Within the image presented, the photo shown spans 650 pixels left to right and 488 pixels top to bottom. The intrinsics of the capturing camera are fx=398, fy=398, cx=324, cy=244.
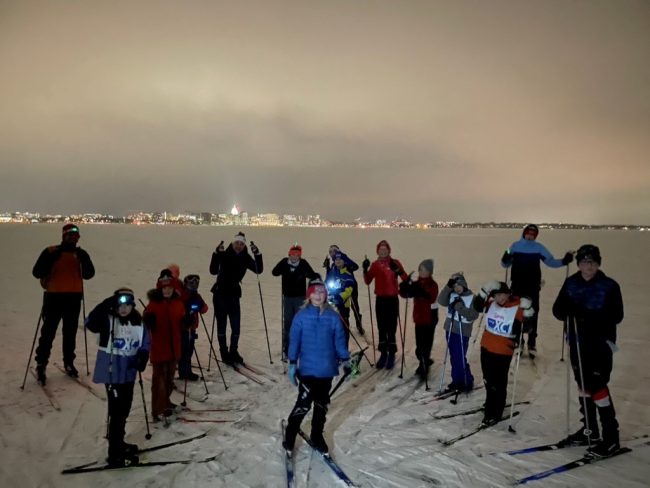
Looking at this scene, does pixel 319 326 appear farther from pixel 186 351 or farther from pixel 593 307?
pixel 186 351

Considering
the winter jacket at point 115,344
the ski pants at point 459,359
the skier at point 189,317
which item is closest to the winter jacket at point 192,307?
the skier at point 189,317

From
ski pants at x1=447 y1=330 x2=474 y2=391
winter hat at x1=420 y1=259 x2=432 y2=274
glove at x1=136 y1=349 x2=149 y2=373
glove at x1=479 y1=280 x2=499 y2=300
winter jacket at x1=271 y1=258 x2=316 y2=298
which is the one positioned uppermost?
winter hat at x1=420 y1=259 x2=432 y2=274

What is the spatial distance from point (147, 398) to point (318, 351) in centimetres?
319

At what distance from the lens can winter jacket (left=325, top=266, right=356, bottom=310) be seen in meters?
7.68

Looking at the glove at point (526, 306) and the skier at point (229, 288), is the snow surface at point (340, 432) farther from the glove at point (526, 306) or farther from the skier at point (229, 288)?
the glove at point (526, 306)

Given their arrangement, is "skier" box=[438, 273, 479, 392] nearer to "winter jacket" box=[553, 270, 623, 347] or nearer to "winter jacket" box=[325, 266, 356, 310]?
"winter jacket" box=[553, 270, 623, 347]

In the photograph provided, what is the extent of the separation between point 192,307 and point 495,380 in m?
4.33

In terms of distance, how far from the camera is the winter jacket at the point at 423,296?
6.65m

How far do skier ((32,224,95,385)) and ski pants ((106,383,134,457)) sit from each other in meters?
2.89

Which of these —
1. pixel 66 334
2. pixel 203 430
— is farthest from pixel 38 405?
pixel 203 430

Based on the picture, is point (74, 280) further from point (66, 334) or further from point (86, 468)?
point (86, 468)

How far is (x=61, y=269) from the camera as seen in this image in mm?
6418

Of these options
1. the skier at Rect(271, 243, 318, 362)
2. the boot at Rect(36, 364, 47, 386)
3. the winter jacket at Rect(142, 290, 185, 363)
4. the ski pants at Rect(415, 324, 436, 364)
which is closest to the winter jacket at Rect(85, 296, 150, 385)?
the winter jacket at Rect(142, 290, 185, 363)

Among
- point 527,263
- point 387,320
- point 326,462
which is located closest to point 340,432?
point 326,462
